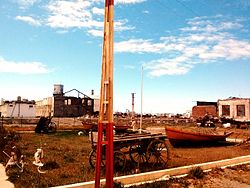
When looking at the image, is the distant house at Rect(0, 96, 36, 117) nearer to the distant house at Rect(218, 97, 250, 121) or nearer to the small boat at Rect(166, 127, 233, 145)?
the distant house at Rect(218, 97, 250, 121)

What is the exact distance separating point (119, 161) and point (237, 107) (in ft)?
132

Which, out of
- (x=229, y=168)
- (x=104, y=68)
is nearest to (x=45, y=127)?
(x=229, y=168)

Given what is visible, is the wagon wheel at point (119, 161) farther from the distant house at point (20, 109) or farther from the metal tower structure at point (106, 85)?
the distant house at point (20, 109)

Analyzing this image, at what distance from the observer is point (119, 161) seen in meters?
11.8

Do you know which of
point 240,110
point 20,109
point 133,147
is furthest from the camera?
point 20,109

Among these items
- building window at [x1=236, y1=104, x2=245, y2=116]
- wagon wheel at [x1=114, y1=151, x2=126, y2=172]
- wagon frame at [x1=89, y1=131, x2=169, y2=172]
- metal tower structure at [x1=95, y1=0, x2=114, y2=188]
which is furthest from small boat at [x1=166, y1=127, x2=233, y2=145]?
building window at [x1=236, y1=104, x2=245, y2=116]

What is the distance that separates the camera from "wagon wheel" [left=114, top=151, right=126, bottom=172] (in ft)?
36.7

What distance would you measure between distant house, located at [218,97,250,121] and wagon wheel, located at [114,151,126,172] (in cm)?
3848

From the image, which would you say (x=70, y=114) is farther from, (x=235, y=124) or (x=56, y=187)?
(x=56, y=187)

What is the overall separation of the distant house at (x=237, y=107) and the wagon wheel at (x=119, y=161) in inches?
1515

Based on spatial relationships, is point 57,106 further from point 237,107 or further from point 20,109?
point 237,107

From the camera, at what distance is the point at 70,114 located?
72.9 metres

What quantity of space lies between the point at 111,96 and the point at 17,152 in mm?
6027

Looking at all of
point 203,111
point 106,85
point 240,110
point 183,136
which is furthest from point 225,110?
point 106,85
